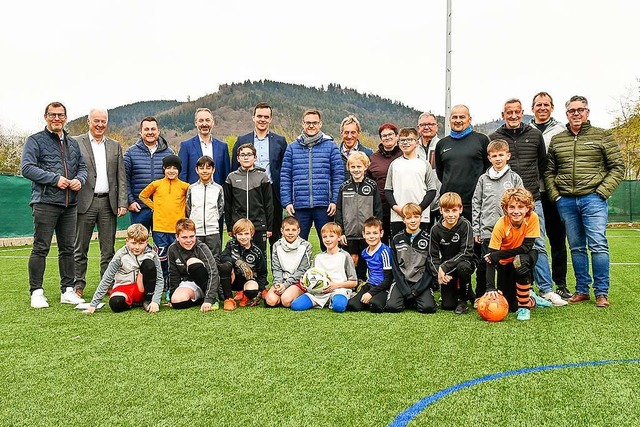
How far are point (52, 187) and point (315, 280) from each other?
280 cm

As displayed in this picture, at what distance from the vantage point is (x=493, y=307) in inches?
178

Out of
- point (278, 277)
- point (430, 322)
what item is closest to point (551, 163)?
point (430, 322)

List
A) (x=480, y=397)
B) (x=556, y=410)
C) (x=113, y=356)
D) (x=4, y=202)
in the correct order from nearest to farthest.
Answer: (x=556, y=410) < (x=480, y=397) < (x=113, y=356) < (x=4, y=202)

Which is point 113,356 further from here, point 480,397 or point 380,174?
point 380,174

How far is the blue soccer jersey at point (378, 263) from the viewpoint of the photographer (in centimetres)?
535

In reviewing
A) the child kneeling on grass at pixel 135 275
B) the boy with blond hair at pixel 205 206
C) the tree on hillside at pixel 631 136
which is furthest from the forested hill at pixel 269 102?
the child kneeling on grass at pixel 135 275

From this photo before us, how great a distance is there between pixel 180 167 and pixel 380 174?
7.24 feet

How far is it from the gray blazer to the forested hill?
10551 centimetres

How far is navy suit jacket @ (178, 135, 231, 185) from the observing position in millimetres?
6352

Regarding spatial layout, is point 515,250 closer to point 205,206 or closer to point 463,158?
point 463,158

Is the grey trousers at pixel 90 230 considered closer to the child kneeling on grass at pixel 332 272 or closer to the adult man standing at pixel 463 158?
the child kneeling on grass at pixel 332 272

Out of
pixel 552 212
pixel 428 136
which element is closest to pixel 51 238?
pixel 428 136

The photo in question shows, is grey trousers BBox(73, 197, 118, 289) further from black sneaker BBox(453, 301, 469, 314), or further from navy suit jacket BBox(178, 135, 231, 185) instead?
black sneaker BBox(453, 301, 469, 314)

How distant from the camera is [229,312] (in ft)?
17.0
